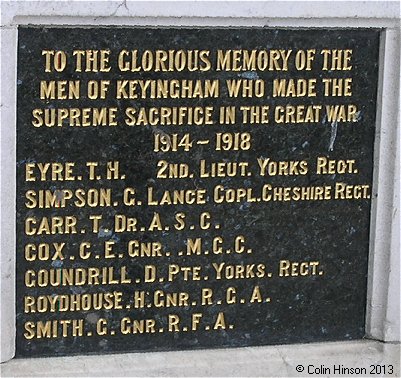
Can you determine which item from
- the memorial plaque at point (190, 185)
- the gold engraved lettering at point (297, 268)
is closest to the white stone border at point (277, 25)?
the memorial plaque at point (190, 185)

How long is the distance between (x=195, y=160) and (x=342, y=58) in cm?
74

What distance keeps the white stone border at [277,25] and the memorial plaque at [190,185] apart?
0.16 ft

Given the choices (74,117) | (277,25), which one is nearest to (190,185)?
(74,117)

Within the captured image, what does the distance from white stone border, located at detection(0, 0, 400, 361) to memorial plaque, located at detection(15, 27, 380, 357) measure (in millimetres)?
49

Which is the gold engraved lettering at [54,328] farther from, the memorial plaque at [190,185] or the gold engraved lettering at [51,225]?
the gold engraved lettering at [51,225]

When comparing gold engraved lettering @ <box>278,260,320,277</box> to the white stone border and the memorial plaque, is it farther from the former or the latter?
the white stone border

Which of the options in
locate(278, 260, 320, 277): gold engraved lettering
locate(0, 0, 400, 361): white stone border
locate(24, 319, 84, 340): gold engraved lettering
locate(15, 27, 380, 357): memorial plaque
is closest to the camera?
locate(0, 0, 400, 361): white stone border

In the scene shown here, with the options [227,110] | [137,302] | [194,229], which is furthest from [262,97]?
[137,302]

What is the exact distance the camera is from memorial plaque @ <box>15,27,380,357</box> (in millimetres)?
5875

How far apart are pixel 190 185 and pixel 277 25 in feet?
2.40

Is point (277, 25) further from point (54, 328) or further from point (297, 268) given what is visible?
point (54, 328)

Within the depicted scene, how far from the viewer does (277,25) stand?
6023mm

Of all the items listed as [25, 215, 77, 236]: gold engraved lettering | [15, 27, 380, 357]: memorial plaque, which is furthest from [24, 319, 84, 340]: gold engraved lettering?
[25, 215, 77, 236]: gold engraved lettering

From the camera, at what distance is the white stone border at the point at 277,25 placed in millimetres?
5746
